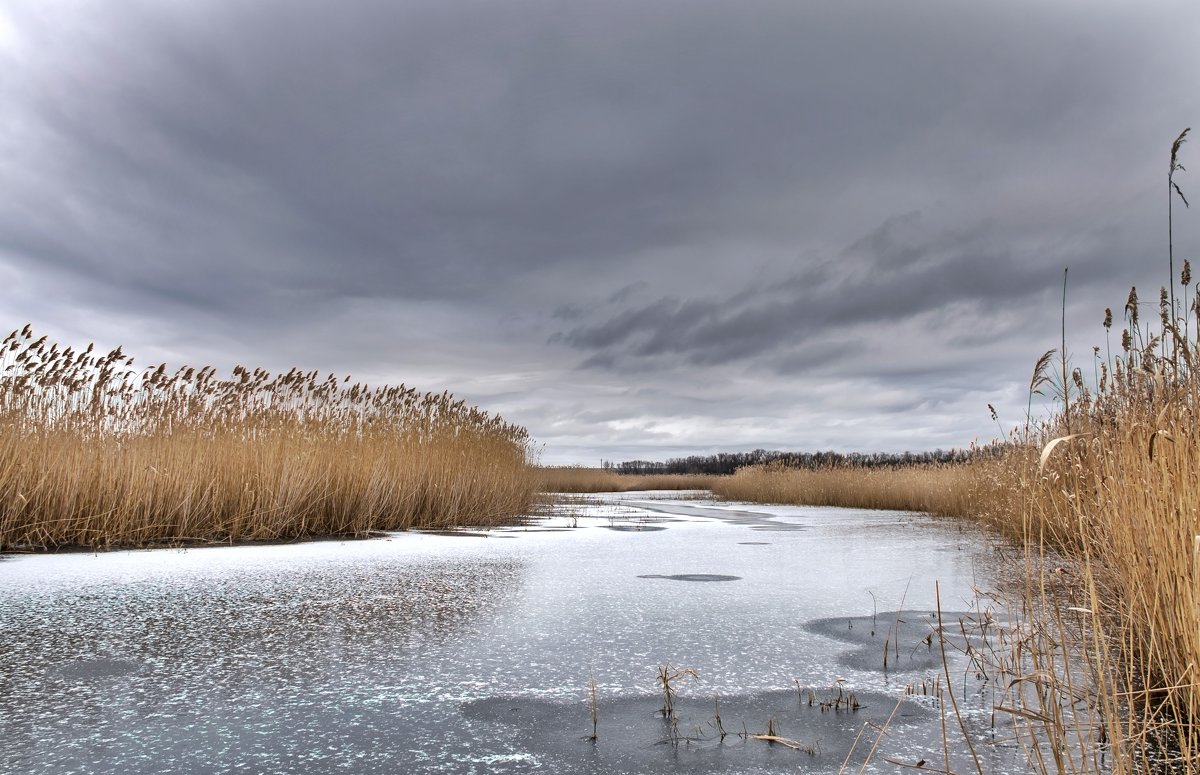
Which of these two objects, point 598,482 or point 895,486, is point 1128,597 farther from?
point 598,482

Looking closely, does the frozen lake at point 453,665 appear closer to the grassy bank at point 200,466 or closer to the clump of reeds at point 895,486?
the grassy bank at point 200,466

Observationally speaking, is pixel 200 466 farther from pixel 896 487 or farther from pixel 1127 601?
pixel 896 487

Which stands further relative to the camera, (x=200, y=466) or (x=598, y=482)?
(x=598, y=482)

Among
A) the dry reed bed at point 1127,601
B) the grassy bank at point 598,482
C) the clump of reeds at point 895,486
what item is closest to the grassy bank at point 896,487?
the clump of reeds at point 895,486

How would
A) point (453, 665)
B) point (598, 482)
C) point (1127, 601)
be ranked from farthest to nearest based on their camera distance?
Result: point (598, 482) → point (1127, 601) → point (453, 665)

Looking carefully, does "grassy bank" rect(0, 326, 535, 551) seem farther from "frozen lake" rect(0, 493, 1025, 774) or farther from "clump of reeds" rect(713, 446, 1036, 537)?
"clump of reeds" rect(713, 446, 1036, 537)

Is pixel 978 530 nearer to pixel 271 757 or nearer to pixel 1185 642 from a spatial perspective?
pixel 1185 642

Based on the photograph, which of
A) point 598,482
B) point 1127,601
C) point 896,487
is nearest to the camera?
point 1127,601

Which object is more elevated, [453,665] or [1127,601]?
[1127,601]

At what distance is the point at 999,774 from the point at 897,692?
24.3 inches

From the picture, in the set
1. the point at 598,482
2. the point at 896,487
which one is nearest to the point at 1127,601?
the point at 896,487

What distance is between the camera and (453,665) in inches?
94.4

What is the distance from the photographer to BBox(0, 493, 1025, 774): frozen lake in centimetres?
169

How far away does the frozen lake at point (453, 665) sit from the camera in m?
1.69
